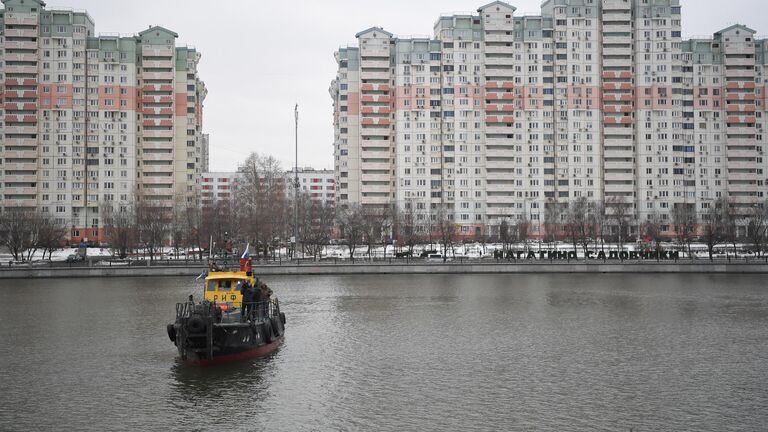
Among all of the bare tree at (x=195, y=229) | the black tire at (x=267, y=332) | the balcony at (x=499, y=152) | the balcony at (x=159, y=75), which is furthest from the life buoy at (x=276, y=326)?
the balcony at (x=159, y=75)

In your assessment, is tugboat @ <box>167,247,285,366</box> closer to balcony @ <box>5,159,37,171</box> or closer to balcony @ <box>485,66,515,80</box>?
balcony @ <box>485,66,515,80</box>

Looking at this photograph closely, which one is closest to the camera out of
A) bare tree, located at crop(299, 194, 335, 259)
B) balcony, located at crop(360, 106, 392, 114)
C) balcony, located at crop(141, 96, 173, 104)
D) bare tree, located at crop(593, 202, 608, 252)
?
bare tree, located at crop(299, 194, 335, 259)

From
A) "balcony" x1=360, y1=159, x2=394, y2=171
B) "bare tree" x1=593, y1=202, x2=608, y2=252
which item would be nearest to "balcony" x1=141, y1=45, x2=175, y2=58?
"balcony" x1=360, y1=159, x2=394, y2=171

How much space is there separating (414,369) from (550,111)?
118 meters

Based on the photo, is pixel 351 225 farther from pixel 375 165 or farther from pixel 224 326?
pixel 224 326

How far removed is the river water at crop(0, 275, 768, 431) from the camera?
72.3 ft

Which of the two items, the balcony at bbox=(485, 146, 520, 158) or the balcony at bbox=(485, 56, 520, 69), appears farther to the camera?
the balcony at bbox=(485, 146, 520, 158)

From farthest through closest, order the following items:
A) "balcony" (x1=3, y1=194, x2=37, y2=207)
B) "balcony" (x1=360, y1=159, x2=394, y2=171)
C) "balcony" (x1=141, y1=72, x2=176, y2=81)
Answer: "balcony" (x1=360, y1=159, x2=394, y2=171) < "balcony" (x1=141, y1=72, x2=176, y2=81) < "balcony" (x1=3, y1=194, x2=37, y2=207)

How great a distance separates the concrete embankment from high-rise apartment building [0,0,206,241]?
53.5m

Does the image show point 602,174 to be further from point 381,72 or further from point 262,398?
point 262,398

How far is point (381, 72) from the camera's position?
139750mm

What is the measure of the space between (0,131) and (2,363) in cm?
11918

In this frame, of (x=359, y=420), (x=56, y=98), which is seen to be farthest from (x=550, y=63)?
(x=359, y=420)

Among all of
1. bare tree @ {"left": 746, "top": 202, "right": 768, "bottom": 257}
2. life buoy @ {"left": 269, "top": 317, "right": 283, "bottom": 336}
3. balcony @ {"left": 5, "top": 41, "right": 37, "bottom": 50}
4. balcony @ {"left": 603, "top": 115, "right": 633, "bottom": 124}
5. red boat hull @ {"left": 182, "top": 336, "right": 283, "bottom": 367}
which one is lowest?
red boat hull @ {"left": 182, "top": 336, "right": 283, "bottom": 367}
